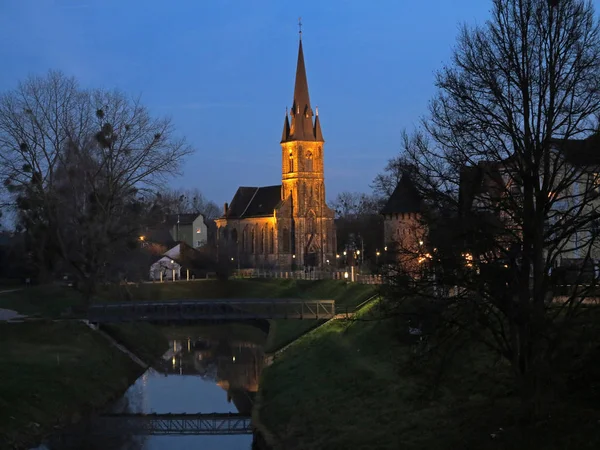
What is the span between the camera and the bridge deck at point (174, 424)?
3347cm

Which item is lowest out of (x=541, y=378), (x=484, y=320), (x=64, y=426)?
(x=64, y=426)

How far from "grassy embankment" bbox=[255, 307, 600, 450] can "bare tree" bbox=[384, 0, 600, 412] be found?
4.32ft

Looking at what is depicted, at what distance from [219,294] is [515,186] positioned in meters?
75.5

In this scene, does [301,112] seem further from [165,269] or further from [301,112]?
[165,269]

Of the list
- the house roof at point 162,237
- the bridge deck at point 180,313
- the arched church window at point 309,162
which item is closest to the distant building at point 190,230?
the house roof at point 162,237

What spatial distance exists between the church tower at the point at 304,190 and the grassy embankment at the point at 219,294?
87.3 feet

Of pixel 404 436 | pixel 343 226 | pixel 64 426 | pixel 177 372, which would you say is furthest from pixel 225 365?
pixel 343 226

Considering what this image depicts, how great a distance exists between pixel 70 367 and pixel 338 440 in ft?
64.0

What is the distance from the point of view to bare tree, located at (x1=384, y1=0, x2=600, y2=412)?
17.8 m

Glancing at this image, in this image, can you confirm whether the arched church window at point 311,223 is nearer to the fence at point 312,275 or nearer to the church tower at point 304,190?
the church tower at point 304,190

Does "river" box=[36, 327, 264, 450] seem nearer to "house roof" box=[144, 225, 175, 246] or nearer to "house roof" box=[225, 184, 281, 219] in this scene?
"house roof" box=[144, 225, 175, 246]

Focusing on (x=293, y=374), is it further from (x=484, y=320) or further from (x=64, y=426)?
(x=484, y=320)

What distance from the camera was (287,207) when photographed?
12825cm

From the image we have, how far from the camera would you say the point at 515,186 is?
19500 millimetres
